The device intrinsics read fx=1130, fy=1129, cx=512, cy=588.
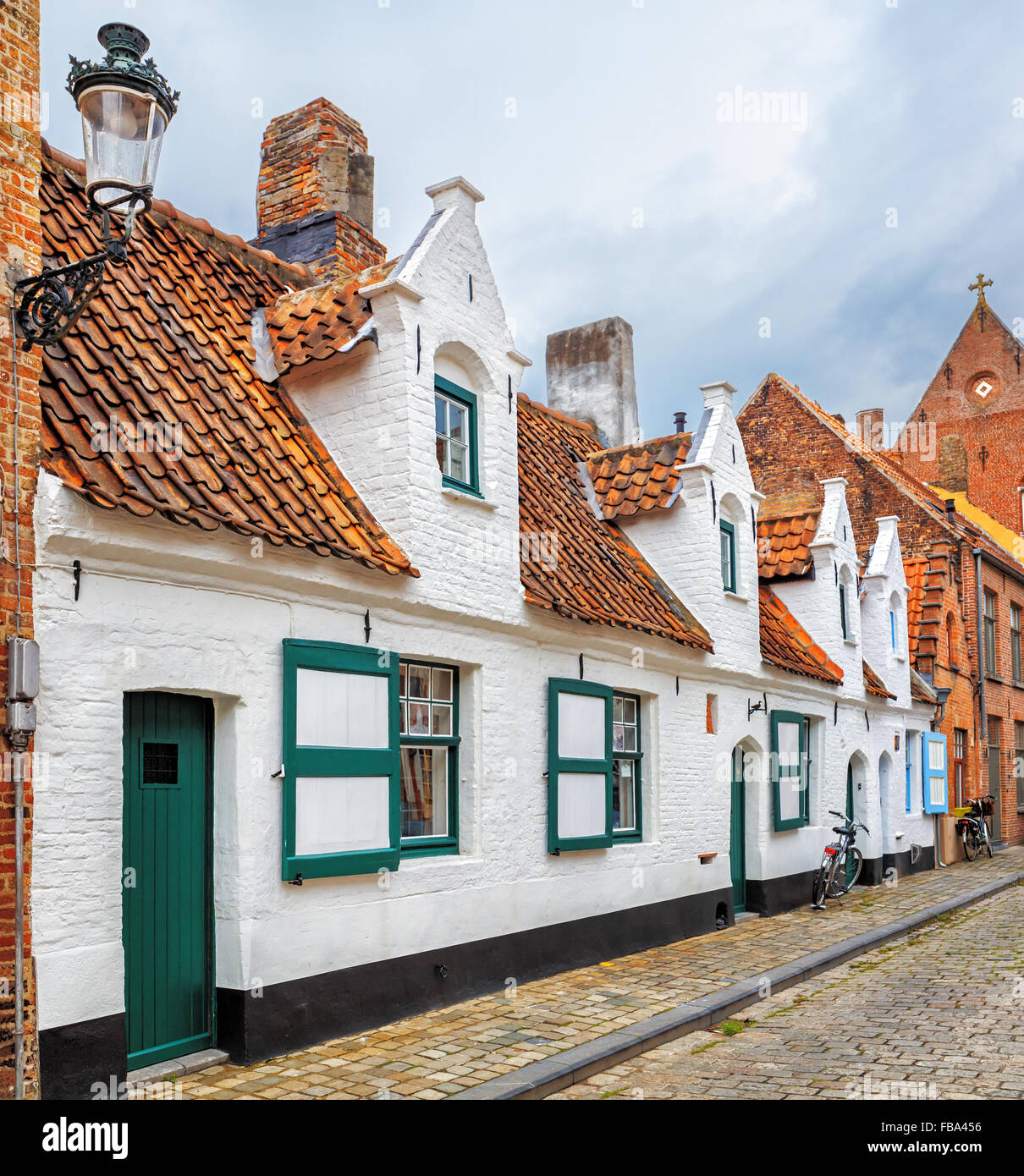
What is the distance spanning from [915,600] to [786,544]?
6.64m

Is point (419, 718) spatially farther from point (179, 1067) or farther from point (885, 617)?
point (885, 617)

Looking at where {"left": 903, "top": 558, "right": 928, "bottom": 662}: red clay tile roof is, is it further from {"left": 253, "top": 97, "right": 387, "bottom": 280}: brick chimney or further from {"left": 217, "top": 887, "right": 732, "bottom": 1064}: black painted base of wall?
{"left": 253, "top": 97, "right": 387, "bottom": 280}: brick chimney

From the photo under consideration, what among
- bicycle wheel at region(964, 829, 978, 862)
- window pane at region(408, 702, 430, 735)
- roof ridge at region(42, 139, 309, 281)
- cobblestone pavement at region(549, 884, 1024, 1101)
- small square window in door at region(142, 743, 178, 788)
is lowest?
bicycle wheel at region(964, 829, 978, 862)

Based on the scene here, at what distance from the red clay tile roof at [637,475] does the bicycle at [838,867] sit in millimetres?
5390

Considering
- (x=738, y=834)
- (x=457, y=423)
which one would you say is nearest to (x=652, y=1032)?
(x=457, y=423)

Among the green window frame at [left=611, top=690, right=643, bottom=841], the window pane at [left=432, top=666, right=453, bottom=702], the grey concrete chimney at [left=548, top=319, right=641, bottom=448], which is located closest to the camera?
the window pane at [left=432, top=666, right=453, bottom=702]

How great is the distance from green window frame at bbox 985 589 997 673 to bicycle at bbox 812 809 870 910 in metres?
9.75

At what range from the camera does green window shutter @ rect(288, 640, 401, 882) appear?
7012mm

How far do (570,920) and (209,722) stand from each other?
4377mm

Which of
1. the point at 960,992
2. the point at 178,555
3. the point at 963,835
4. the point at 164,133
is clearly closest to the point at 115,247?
the point at 164,133

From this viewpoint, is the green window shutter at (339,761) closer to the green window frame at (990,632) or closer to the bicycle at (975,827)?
the bicycle at (975,827)

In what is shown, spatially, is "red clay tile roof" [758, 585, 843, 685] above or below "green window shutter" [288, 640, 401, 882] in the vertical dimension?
above

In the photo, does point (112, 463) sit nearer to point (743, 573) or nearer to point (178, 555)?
point (178, 555)

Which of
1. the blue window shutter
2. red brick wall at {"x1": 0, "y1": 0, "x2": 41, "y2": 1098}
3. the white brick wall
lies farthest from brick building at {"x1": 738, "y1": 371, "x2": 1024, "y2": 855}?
red brick wall at {"x1": 0, "y1": 0, "x2": 41, "y2": 1098}
